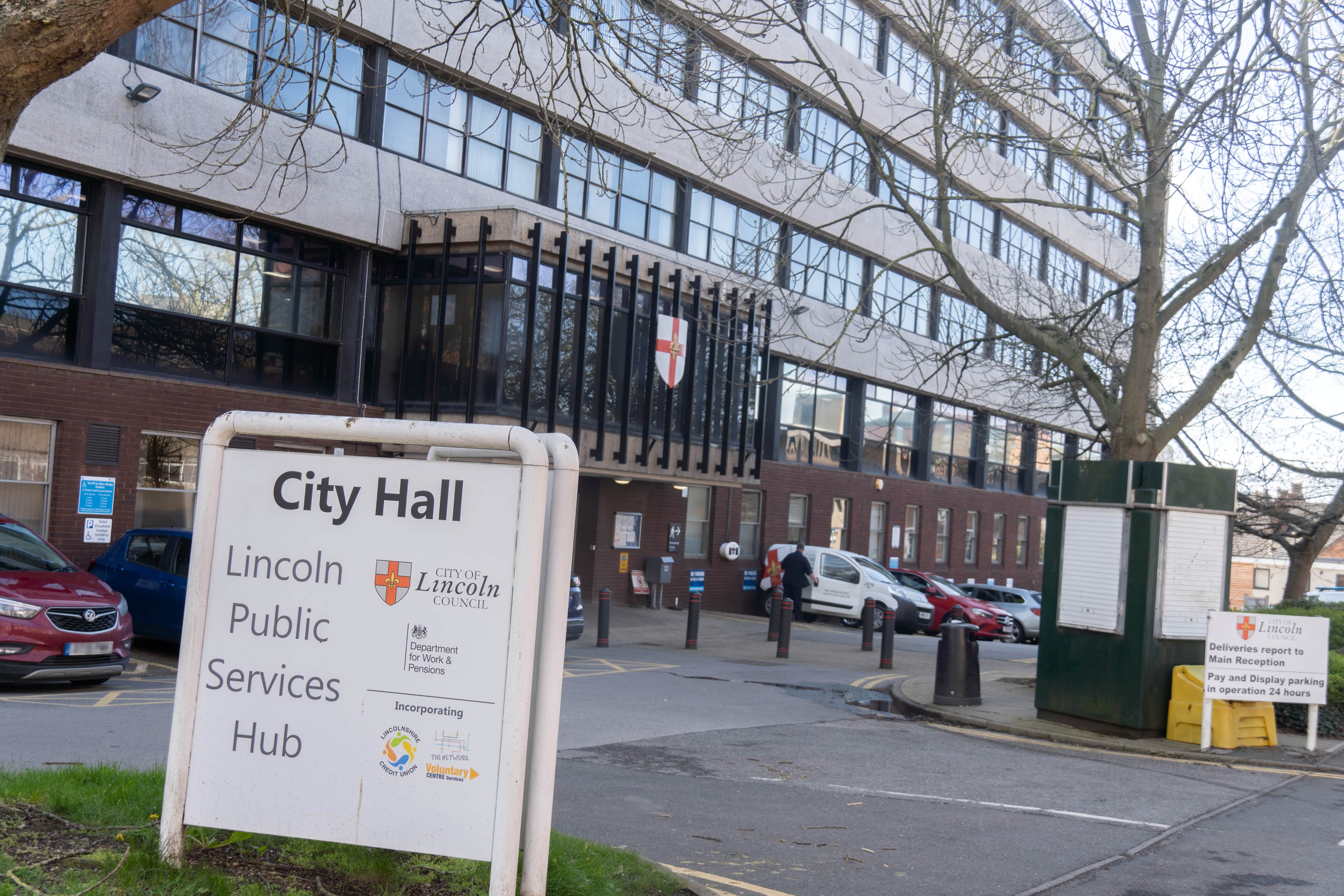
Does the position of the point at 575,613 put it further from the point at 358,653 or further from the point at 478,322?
the point at 358,653

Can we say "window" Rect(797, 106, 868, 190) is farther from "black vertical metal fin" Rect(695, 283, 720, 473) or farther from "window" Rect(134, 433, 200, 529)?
"window" Rect(134, 433, 200, 529)

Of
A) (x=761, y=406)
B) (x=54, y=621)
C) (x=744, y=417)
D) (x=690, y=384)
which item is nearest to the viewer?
(x=54, y=621)

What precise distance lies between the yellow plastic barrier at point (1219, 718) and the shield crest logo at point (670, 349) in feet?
39.1

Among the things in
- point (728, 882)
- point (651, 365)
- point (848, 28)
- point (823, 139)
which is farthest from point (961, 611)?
point (728, 882)

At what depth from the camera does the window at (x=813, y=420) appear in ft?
100

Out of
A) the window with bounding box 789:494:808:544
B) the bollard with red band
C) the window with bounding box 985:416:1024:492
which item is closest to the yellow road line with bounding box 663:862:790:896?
the bollard with red band

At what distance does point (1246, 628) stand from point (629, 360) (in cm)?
1248

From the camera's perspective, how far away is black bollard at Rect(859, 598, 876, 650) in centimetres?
1986

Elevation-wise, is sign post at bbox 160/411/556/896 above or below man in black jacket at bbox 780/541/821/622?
above

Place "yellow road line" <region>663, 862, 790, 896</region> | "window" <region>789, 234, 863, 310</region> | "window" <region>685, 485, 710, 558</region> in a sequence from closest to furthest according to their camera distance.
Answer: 1. "yellow road line" <region>663, 862, 790, 896</region>
2. "window" <region>685, 485, 710, 558</region>
3. "window" <region>789, 234, 863, 310</region>

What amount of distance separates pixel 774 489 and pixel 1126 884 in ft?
78.2

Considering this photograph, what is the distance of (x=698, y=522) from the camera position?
27.9m

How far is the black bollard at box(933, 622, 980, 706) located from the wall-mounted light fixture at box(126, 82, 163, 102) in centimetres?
1253

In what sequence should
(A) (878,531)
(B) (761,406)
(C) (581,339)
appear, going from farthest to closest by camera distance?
(A) (878,531) < (B) (761,406) < (C) (581,339)
